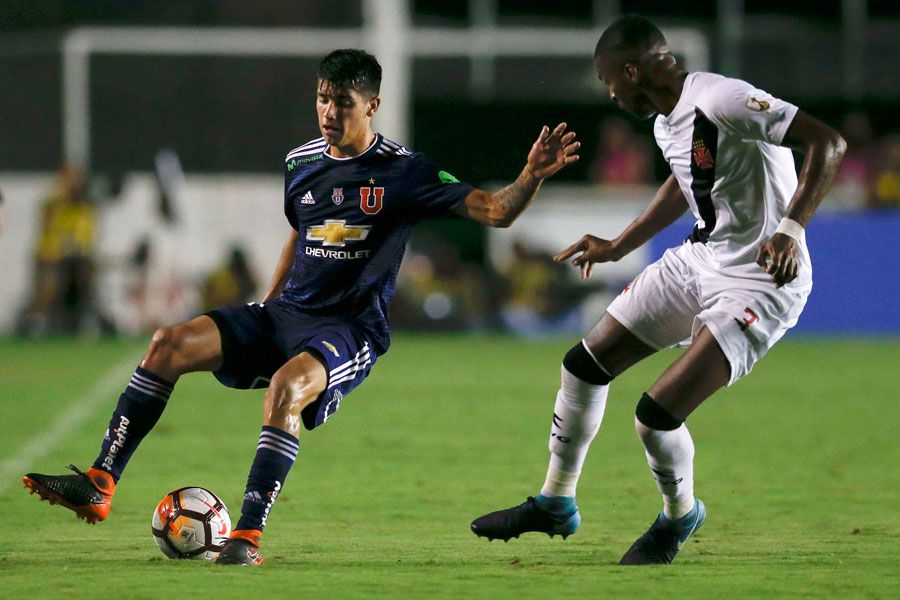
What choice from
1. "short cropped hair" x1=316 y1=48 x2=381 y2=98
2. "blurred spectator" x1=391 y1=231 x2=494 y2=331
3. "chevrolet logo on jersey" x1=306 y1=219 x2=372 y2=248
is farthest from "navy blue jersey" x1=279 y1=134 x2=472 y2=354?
"blurred spectator" x1=391 y1=231 x2=494 y2=331

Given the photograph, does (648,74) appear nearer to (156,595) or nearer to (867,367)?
(156,595)

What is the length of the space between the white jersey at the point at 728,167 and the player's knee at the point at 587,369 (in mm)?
689

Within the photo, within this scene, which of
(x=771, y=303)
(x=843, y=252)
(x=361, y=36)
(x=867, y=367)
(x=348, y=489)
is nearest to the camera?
(x=771, y=303)

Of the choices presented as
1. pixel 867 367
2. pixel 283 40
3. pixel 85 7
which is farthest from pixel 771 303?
pixel 85 7

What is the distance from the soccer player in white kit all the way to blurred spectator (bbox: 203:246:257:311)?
1334 centimetres

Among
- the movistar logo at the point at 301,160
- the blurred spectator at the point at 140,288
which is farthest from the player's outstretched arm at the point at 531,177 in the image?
the blurred spectator at the point at 140,288

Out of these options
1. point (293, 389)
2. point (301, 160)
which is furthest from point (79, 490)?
point (301, 160)

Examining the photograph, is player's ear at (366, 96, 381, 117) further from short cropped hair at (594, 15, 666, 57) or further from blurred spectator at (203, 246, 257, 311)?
blurred spectator at (203, 246, 257, 311)

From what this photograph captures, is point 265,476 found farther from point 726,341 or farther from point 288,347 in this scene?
point 726,341

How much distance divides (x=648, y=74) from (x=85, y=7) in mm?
19134

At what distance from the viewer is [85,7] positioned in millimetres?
24453

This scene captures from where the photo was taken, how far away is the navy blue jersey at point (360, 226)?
7.21 m

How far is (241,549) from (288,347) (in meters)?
1.02

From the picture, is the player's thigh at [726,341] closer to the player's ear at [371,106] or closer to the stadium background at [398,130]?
the player's ear at [371,106]
